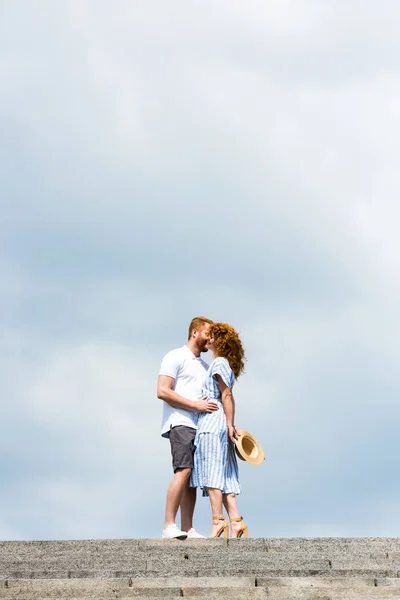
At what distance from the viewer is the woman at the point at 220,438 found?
34.3 ft

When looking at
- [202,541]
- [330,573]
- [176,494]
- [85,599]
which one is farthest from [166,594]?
[176,494]

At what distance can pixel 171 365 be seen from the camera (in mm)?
10711

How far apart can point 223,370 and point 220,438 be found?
2.03 feet

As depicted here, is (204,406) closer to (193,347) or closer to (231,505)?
(193,347)

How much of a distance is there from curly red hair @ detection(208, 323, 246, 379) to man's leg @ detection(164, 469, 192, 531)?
1.11 meters

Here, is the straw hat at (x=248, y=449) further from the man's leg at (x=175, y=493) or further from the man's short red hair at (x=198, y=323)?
the man's short red hair at (x=198, y=323)

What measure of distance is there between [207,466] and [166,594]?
3188 millimetres

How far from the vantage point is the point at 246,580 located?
760cm

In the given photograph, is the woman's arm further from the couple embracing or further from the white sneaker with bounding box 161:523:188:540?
the white sneaker with bounding box 161:523:188:540

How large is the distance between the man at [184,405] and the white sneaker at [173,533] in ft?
0.82

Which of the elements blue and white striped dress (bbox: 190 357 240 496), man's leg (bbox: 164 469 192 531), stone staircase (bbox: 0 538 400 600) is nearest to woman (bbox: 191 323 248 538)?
blue and white striped dress (bbox: 190 357 240 496)

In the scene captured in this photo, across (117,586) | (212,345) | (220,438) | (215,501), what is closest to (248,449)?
(220,438)

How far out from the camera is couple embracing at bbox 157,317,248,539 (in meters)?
10.5

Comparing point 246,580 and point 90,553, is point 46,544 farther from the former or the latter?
point 246,580
